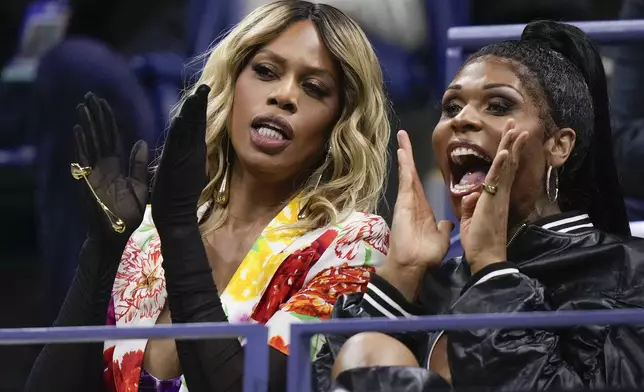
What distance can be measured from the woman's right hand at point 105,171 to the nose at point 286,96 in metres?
0.26

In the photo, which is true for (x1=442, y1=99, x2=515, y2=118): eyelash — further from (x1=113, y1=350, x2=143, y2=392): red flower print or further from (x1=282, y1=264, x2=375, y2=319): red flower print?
(x1=113, y1=350, x2=143, y2=392): red flower print

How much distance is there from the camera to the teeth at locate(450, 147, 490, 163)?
6.87ft

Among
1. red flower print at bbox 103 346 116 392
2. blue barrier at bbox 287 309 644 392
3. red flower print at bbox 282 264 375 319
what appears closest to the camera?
blue barrier at bbox 287 309 644 392

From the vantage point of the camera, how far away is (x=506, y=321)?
5.17 ft

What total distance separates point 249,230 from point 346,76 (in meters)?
0.29

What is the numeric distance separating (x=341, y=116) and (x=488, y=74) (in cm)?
26

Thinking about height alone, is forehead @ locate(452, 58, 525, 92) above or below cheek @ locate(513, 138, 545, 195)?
above

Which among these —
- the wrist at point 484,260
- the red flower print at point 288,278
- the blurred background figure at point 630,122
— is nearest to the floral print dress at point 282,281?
the red flower print at point 288,278

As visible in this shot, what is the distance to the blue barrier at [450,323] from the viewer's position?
5.15 feet

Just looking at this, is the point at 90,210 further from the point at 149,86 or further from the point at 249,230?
the point at 149,86

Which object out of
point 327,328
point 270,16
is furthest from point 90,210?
point 327,328

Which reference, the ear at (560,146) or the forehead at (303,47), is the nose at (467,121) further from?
the forehead at (303,47)

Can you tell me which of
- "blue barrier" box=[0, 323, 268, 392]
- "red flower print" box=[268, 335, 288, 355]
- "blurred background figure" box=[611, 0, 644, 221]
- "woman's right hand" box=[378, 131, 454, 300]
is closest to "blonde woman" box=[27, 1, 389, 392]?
"red flower print" box=[268, 335, 288, 355]

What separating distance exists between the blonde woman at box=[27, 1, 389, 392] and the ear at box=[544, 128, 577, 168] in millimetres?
286
